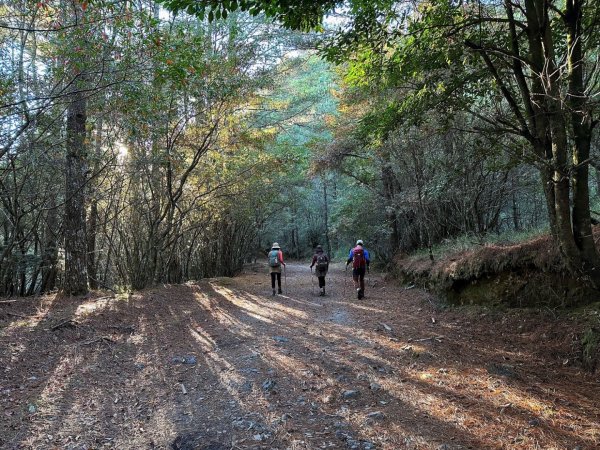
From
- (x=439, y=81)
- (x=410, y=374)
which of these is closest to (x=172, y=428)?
(x=410, y=374)

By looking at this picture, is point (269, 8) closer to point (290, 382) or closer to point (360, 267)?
point (290, 382)

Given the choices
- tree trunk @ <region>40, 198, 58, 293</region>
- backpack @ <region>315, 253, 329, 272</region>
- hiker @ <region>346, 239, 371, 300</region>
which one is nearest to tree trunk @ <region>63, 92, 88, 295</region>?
tree trunk @ <region>40, 198, 58, 293</region>

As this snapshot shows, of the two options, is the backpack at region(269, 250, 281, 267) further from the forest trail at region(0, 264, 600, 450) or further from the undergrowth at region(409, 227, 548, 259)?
the undergrowth at region(409, 227, 548, 259)

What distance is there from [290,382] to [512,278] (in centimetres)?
475

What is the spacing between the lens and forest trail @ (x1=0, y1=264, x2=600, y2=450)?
3730 mm

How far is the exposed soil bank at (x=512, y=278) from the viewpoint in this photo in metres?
6.18

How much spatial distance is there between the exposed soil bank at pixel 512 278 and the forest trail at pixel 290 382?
435 mm

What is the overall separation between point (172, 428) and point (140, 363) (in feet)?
7.39

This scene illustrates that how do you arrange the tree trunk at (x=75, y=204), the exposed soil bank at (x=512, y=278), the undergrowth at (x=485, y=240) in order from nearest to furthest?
the exposed soil bank at (x=512, y=278), the undergrowth at (x=485, y=240), the tree trunk at (x=75, y=204)

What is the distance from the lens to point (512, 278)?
23.6 ft

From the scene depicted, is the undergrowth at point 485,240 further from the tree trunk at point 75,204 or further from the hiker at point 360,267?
the tree trunk at point 75,204

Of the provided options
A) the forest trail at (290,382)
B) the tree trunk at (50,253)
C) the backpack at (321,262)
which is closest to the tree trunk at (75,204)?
the forest trail at (290,382)

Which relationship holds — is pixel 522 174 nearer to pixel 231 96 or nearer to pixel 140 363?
pixel 231 96

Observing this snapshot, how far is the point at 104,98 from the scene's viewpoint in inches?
325
